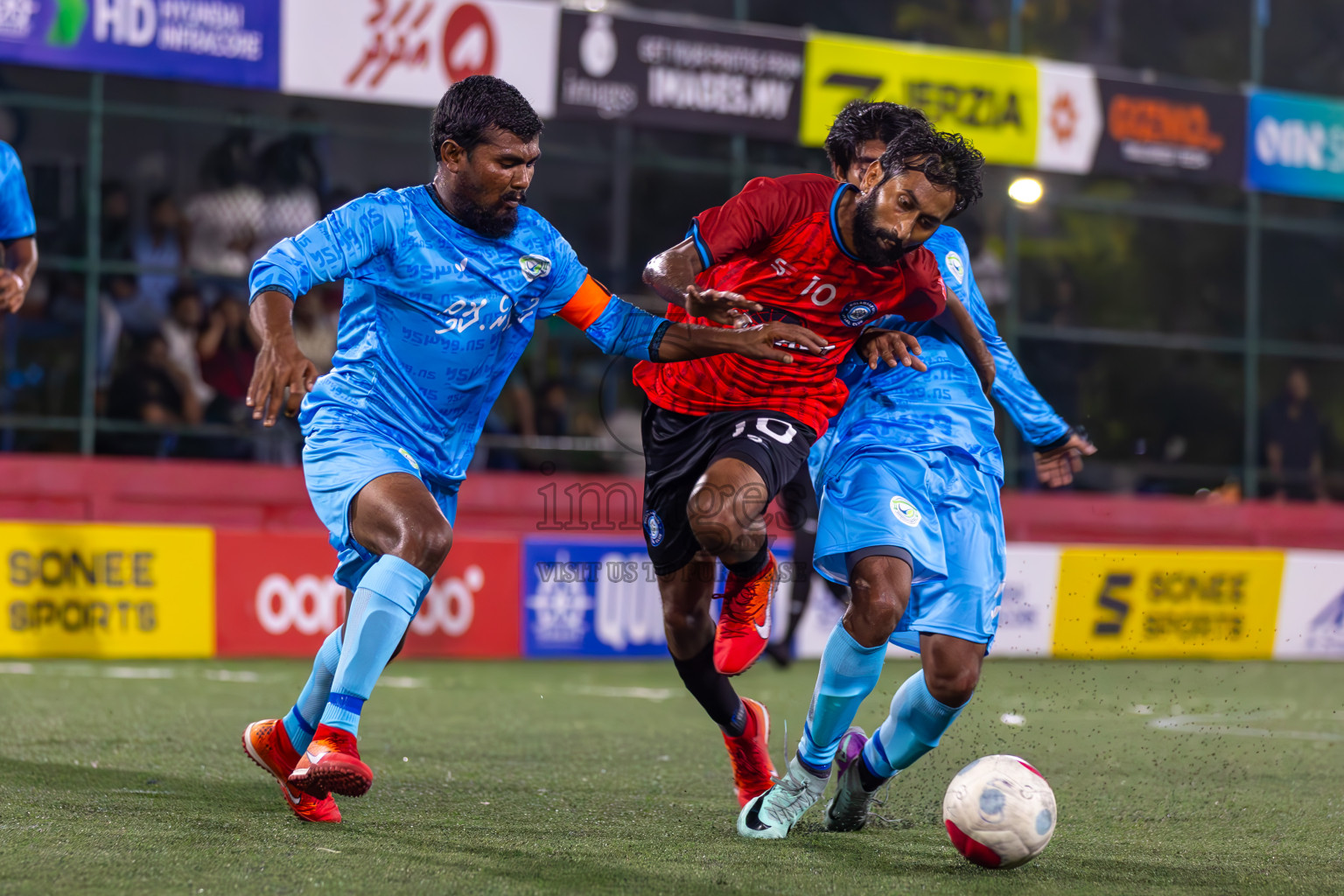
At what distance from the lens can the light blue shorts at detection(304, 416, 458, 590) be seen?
4.20m

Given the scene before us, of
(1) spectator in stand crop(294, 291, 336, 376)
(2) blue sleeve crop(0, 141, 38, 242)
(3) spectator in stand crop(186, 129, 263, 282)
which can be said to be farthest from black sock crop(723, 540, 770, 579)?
(3) spectator in stand crop(186, 129, 263, 282)

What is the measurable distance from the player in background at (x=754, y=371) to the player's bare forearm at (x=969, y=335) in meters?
0.03

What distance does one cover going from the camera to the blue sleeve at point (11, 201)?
616 cm

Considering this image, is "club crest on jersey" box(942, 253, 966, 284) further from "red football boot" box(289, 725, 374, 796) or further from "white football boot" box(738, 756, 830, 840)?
"red football boot" box(289, 725, 374, 796)

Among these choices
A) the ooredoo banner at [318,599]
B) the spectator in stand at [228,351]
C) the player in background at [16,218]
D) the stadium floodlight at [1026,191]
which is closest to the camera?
the player in background at [16,218]

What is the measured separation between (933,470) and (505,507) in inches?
306

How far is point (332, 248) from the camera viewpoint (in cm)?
420

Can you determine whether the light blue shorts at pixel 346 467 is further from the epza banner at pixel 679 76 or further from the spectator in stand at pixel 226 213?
the epza banner at pixel 679 76

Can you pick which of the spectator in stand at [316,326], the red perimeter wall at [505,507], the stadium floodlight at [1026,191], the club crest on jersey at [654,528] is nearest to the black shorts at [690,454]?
the club crest on jersey at [654,528]

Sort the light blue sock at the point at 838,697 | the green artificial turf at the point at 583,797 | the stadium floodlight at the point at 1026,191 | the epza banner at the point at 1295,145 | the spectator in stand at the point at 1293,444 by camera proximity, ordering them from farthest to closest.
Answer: the spectator in stand at the point at 1293,444
the stadium floodlight at the point at 1026,191
the epza banner at the point at 1295,145
the light blue sock at the point at 838,697
the green artificial turf at the point at 583,797

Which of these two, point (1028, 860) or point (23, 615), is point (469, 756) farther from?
point (23, 615)

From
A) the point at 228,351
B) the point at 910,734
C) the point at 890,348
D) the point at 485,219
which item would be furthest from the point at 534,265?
the point at 228,351

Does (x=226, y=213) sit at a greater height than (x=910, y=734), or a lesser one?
greater

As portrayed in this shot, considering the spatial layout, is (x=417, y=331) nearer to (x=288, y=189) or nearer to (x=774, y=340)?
(x=774, y=340)
